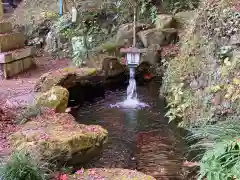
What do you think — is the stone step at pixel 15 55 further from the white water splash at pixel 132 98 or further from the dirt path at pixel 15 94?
the white water splash at pixel 132 98

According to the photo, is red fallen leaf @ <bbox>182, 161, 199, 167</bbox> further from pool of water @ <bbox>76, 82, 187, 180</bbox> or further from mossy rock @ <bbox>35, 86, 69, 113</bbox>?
mossy rock @ <bbox>35, 86, 69, 113</bbox>

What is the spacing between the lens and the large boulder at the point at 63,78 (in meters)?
8.18

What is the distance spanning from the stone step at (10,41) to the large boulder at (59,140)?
5.10 meters

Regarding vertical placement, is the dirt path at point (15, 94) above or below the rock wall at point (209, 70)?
below

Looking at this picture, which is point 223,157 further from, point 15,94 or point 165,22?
point 165,22

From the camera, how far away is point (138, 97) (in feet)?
31.6

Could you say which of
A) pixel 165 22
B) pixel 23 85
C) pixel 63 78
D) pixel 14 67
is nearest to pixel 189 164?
pixel 63 78

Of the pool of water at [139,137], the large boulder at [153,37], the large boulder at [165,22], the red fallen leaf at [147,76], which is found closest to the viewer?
the pool of water at [139,137]

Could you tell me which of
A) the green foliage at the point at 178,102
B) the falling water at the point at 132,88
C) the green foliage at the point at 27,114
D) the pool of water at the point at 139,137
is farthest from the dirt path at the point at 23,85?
the green foliage at the point at 178,102

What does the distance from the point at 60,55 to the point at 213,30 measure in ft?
23.4

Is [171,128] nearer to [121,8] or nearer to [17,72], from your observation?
[17,72]

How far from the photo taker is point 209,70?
24.0ft

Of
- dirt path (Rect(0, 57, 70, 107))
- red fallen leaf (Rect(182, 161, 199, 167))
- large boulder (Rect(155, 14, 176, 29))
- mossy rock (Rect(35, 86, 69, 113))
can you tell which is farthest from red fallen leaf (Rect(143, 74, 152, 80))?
red fallen leaf (Rect(182, 161, 199, 167))

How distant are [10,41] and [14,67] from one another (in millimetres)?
850
